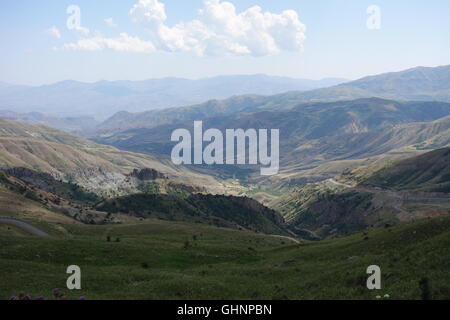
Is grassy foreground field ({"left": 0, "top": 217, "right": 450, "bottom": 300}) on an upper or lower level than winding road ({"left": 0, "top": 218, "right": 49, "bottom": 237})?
lower

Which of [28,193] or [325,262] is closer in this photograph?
[325,262]

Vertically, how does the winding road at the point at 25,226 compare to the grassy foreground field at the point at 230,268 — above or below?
above

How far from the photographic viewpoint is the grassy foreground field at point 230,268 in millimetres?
26359

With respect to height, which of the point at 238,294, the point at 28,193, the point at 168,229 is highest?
the point at 28,193

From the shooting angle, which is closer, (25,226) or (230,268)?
(230,268)

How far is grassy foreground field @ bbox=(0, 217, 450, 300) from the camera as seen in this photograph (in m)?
26.4

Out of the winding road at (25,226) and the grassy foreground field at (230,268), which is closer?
the grassy foreground field at (230,268)

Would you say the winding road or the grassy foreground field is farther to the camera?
the winding road

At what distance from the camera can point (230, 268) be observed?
128 ft

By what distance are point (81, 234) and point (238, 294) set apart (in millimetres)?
42690
